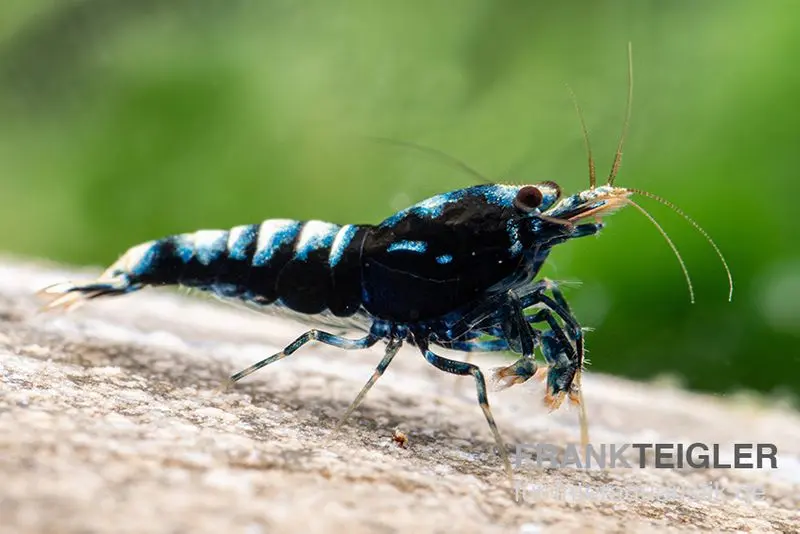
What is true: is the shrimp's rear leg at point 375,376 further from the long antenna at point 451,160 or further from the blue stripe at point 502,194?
the long antenna at point 451,160

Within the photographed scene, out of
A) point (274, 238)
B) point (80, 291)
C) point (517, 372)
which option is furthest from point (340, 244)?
point (80, 291)

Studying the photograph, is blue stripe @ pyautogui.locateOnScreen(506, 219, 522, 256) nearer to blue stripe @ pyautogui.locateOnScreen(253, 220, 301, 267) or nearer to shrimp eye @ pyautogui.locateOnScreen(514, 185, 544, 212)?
shrimp eye @ pyautogui.locateOnScreen(514, 185, 544, 212)

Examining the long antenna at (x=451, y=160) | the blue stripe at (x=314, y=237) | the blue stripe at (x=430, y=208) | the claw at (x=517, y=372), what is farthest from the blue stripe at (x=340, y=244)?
the claw at (x=517, y=372)

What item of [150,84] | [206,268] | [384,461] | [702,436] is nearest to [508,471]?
[384,461]

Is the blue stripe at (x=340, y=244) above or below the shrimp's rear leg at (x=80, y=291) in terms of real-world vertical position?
above

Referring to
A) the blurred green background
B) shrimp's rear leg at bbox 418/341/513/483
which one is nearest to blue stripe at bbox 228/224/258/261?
shrimp's rear leg at bbox 418/341/513/483

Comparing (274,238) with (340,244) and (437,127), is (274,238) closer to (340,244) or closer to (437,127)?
(340,244)

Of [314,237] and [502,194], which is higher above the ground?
[502,194]
